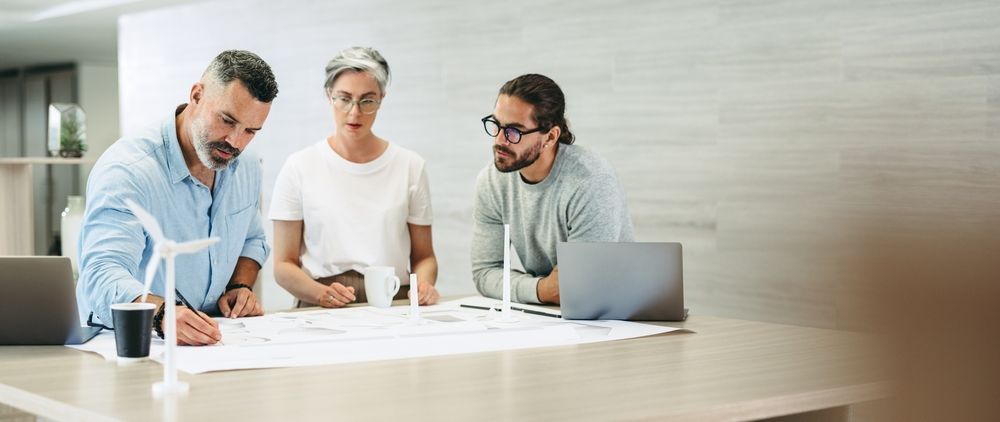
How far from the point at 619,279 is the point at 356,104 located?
1.13 metres

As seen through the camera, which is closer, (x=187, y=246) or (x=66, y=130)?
(x=187, y=246)

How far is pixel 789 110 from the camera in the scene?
400 centimetres

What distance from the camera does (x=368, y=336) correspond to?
7.15 ft

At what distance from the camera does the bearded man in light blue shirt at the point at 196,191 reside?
225cm

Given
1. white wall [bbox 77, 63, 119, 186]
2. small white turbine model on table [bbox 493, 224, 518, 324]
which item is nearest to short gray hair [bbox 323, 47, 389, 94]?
small white turbine model on table [bbox 493, 224, 518, 324]

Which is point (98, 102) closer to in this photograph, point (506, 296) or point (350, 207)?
point (350, 207)

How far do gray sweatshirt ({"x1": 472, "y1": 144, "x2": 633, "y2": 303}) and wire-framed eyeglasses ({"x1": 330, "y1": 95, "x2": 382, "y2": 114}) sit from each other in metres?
0.41

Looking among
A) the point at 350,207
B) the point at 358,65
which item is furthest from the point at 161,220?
the point at 358,65

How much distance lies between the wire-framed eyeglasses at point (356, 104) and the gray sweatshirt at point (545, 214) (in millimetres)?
410

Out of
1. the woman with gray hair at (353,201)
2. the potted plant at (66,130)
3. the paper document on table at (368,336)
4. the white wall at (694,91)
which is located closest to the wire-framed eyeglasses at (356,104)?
the woman with gray hair at (353,201)

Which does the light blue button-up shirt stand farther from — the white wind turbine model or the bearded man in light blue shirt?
the white wind turbine model

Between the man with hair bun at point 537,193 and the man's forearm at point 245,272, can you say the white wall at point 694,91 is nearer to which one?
the man with hair bun at point 537,193

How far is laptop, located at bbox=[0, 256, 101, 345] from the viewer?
2.00 meters

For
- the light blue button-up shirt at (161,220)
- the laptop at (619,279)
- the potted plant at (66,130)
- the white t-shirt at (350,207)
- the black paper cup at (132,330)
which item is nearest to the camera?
the black paper cup at (132,330)
